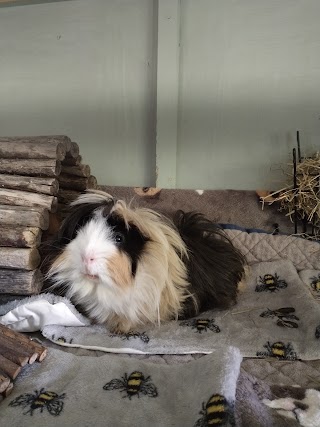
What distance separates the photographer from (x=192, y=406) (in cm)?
69

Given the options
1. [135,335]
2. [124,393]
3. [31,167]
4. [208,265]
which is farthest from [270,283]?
[31,167]

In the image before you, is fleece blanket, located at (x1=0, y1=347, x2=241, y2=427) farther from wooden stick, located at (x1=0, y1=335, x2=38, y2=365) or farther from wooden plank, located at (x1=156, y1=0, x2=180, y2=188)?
wooden plank, located at (x1=156, y1=0, x2=180, y2=188)

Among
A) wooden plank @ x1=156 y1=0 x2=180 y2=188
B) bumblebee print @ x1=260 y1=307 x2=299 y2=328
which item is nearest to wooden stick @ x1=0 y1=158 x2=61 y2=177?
wooden plank @ x1=156 y1=0 x2=180 y2=188

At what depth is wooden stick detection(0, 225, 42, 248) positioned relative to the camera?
1.15 metres

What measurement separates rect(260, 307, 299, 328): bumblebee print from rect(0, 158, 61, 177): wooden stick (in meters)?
0.76

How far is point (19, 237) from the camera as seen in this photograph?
115cm

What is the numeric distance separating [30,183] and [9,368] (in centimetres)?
59

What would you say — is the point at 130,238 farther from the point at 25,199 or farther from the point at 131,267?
the point at 25,199

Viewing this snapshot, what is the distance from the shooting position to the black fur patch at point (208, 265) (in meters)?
1.23

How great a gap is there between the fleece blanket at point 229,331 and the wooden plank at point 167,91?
0.73 metres

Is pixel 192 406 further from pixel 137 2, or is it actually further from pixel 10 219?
pixel 137 2

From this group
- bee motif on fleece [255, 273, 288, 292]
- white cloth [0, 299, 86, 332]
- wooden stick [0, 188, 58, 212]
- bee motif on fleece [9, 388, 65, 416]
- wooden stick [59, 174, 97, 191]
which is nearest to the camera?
bee motif on fleece [9, 388, 65, 416]

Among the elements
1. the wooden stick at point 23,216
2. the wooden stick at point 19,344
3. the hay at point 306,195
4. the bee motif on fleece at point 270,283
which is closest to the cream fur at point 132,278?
the wooden stick at point 23,216

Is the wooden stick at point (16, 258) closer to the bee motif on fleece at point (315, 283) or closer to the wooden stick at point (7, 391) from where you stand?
the wooden stick at point (7, 391)
